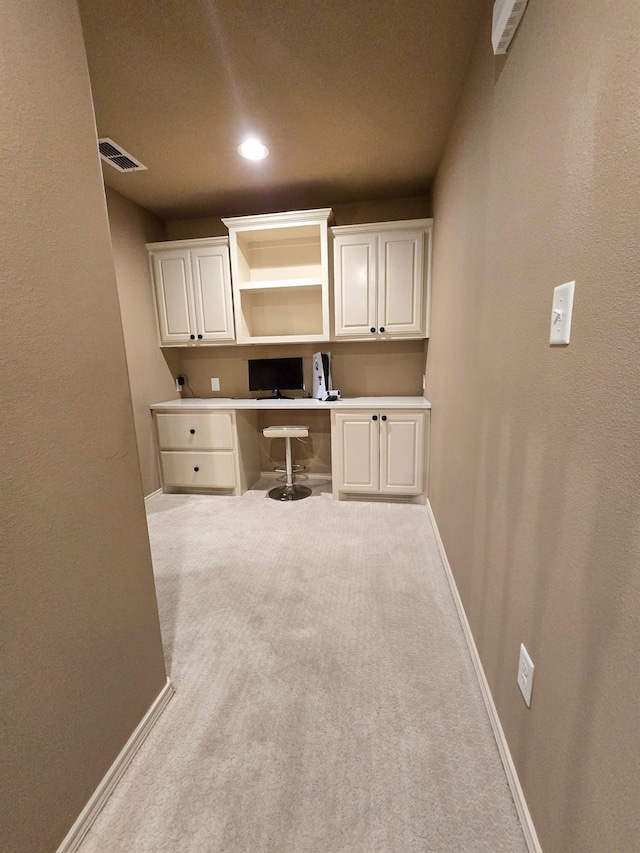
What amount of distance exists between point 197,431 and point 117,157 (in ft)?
6.71

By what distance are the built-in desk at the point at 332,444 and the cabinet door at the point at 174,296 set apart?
0.66 meters

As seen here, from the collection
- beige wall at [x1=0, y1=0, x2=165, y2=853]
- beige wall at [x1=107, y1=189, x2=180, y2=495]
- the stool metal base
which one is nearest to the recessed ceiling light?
beige wall at [x1=107, y1=189, x2=180, y2=495]

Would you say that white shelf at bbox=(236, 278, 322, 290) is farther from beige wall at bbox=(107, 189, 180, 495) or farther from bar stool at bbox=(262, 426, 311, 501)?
bar stool at bbox=(262, 426, 311, 501)

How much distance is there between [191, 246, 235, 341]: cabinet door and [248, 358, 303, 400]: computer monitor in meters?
0.37

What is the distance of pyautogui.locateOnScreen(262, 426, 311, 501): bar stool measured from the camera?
3.06 m

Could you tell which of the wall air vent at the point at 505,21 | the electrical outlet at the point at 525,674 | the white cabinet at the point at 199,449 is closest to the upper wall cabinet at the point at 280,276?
the white cabinet at the point at 199,449

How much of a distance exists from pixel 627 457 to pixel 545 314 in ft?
1.49

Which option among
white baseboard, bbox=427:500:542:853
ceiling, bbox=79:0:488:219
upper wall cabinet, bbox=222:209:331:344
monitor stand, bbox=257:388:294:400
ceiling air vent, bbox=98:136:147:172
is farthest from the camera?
monitor stand, bbox=257:388:294:400

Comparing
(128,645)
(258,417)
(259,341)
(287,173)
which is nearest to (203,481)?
(258,417)

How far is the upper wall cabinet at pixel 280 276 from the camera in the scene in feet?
9.81

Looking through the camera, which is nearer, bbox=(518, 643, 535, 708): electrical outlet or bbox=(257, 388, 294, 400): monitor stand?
bbox=(518, 643, 535, 708): electrical outlet

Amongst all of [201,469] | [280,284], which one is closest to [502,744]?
[201,469]

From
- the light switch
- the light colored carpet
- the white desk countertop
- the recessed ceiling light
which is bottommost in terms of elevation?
the light colored carpet

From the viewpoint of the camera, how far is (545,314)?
0.89 metres
